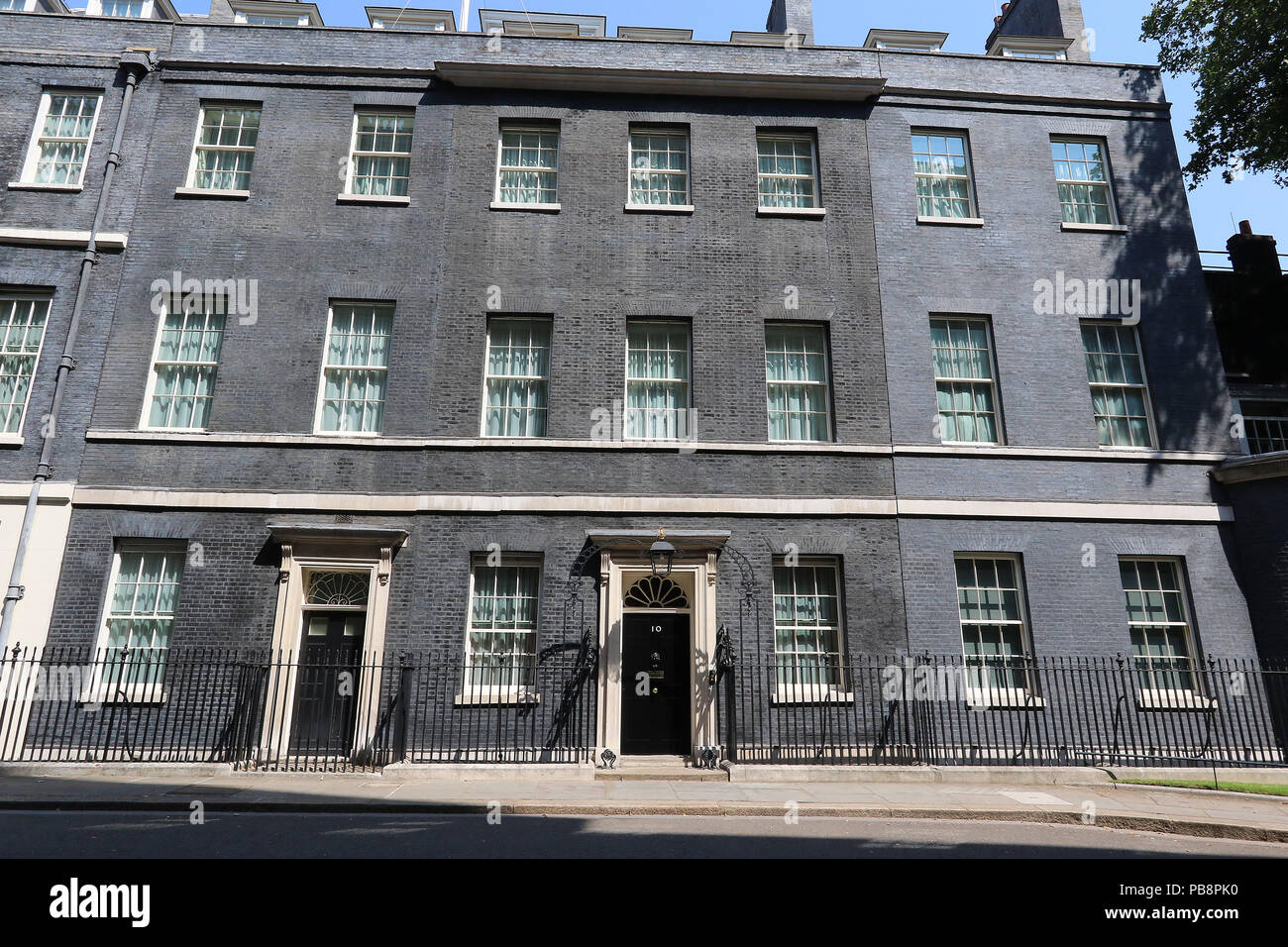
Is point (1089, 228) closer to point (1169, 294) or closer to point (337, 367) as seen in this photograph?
point (1169, 294)

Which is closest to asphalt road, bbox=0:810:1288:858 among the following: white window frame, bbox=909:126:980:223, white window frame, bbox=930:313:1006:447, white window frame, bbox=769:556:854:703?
white window frame, bbox=769:556:854:703

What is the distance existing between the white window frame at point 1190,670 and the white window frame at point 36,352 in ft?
64.1

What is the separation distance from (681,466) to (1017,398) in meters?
6.71

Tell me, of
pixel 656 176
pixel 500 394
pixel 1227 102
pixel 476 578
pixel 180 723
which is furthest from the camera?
pixel 1227 102

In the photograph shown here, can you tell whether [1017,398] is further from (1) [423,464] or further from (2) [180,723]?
(2) [180,723]

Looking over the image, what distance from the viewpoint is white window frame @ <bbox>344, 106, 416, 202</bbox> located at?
14508 millimetres

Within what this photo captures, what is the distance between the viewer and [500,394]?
543 inches

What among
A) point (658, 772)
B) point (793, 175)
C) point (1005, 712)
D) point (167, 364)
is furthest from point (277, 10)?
point (1005, 712)

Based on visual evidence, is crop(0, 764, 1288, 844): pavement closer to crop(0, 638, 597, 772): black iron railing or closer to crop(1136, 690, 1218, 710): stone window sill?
crop(0, 638, 597, 772): black iron railing

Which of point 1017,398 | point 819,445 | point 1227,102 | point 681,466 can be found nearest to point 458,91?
point 681,466

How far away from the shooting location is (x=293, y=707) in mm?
11844

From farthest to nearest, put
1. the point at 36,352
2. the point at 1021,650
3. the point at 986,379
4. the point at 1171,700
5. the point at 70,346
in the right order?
the point at 986,379, the point at 36,352, the point at 70,346, the point at 1021,650, the point at 1171,700

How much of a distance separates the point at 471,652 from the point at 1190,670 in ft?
41.0

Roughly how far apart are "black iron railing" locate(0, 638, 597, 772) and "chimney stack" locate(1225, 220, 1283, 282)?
19.7 meters
